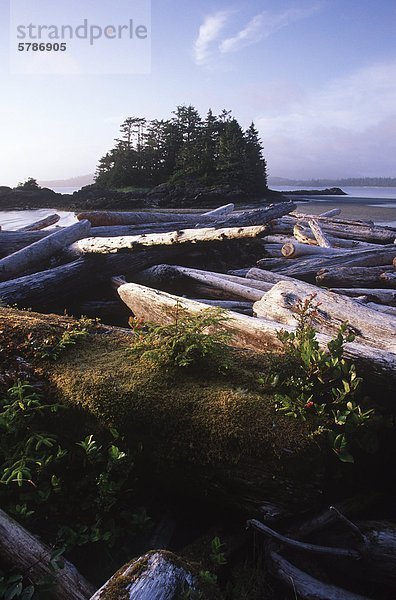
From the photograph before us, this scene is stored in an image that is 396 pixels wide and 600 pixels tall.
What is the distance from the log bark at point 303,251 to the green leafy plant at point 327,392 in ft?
21.7

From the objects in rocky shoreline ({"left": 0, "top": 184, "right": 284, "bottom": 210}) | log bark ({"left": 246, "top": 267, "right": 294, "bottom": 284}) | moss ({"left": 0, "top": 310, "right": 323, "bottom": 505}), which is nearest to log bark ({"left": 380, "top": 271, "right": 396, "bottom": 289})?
log bark ({"left": 246, "top": 267, "right": 294, "bottom": 284})

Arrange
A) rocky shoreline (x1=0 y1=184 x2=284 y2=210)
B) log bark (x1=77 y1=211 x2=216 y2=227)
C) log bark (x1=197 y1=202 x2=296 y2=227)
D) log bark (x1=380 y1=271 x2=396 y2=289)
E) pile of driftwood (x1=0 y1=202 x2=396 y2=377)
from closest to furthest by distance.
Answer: pile of driftwood (x1=0 y1=202 x2=396 y2=377) < log bark (x1=380 y1=271 x2=396 y2=289) < log bark (x1=197 y1=202 x2=296 y2=227) < log bark (x1=77 y1=211 x2=216 y2=227) < rocky shoreline (x1=0 y1=184 x2=284 y2=210)

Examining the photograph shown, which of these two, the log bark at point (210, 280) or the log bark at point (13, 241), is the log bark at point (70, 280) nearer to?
the log bark at point (210, 280)

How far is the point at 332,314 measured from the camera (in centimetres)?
472

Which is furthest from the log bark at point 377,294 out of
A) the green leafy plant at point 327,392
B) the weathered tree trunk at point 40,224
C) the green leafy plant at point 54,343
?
the weathered tree trunk at point 40,224

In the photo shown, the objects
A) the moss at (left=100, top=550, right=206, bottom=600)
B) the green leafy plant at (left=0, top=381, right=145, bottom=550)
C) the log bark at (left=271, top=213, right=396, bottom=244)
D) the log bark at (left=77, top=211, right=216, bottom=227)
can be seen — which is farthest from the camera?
the log bark at (left=271, top=213, right=396, bottom=244)

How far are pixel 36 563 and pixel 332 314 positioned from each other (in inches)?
150

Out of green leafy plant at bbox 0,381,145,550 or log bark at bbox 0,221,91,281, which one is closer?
green leafy plant at bbox 0,381,145,550

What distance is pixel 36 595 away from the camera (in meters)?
2.11

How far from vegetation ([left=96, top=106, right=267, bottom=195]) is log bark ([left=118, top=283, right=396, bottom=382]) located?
161 ft

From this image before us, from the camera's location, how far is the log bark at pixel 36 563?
2.22m

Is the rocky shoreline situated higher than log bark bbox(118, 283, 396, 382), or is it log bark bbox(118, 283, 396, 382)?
the rocky shoreline

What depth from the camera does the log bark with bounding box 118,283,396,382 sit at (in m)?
3.08

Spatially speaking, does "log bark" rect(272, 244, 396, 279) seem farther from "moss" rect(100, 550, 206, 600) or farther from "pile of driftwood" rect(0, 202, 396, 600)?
"moss" rect(100, 550, 206, 600)
